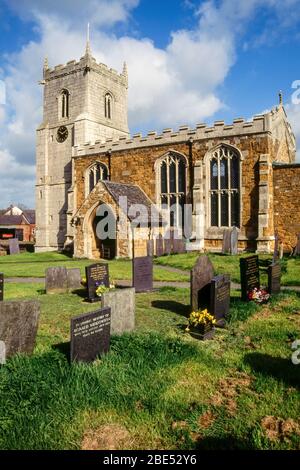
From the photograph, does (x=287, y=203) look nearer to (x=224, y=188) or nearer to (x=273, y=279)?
(x=224, y=188)

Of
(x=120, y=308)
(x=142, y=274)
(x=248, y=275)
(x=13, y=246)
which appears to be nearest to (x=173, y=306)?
(x=248, y=275)

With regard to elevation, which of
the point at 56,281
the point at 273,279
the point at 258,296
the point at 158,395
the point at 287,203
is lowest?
the point at 158,395

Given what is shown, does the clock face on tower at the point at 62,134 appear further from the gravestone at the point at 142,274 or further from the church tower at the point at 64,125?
the gravestone at the point at 142,274

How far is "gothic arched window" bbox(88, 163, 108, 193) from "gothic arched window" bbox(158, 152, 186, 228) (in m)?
4.72

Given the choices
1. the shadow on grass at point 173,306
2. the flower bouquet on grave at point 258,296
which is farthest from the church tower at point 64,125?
the flower bouquet on grave at point 258,296

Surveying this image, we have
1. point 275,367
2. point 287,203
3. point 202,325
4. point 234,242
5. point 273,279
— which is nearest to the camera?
point 275,367

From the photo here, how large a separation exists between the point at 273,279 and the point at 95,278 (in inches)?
211

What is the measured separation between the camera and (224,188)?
22.6 metres

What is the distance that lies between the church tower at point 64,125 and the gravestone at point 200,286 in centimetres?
2140

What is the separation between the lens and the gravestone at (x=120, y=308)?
23.6 feet

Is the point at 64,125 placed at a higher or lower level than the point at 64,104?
lower

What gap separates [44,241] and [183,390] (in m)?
27.4

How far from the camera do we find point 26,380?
192 inches

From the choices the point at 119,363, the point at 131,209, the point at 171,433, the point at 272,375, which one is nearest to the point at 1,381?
the point at 119,363
